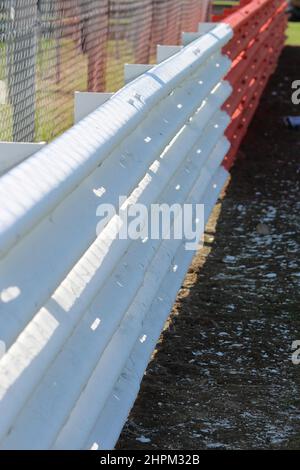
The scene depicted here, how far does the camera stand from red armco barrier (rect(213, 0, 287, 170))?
378 inches

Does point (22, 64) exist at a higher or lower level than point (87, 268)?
higher

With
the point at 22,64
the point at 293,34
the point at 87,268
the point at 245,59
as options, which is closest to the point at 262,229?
the point at 245,59

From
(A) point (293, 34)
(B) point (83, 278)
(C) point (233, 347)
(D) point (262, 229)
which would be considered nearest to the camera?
(B) point (83, 278)

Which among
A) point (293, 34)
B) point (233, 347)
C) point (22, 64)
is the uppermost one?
point (22, 64)

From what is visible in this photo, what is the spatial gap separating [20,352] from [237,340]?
9.98ft

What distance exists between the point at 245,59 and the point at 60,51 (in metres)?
5.01

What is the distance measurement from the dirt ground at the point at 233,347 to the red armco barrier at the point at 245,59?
3.09 ft

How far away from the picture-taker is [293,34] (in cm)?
2866

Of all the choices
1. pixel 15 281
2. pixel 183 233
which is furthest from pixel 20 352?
pixel 183 233

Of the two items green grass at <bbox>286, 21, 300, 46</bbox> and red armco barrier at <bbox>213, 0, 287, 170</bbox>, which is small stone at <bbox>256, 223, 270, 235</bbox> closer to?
red armco barrier at <bbox>213, 0, 287, 170</bbox>

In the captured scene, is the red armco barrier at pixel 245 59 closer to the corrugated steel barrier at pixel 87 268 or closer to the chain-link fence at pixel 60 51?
the chain-link fence at pixel 60 51

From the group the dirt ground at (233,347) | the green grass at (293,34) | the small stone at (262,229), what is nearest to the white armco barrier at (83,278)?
the dirt ground at (233,347)

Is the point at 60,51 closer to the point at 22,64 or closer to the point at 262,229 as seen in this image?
the point at 22,64

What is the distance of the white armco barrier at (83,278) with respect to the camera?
9.14 feet
